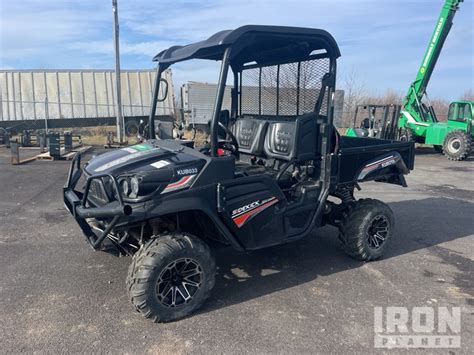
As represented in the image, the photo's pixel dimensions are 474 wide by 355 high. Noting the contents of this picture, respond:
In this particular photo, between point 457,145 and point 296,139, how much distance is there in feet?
42.6

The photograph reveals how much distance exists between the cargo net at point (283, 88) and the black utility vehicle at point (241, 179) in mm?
13

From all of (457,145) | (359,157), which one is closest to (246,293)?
(359,157)

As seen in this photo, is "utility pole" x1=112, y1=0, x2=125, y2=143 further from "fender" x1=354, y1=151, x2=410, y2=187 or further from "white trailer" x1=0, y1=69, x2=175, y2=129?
"fender" x1=354, y1=151, x2=410, y2=187

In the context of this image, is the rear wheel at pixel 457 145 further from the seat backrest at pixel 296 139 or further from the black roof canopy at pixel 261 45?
the seat backrest at pixel 296 139

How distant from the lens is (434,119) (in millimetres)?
16328

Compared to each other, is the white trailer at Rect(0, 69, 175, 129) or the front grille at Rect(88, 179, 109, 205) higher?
the white trailer at Rect(0, 69, 175, 129)

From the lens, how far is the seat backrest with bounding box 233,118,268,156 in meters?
4.59

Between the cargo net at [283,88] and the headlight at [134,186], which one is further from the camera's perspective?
the cargo net at [283,88]

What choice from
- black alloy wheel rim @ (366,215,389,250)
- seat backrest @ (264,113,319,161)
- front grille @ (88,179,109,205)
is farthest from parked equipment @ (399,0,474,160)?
front grille @ (88,179,109,205)

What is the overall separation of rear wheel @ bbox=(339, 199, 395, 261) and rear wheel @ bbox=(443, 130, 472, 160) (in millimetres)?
11427

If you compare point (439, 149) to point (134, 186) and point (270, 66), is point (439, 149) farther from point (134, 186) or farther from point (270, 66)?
point (134, 186)

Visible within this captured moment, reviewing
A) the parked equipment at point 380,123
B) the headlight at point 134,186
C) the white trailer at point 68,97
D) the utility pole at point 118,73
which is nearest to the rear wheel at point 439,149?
the parked equipment at point 380,123

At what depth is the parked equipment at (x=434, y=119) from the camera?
14797 mm

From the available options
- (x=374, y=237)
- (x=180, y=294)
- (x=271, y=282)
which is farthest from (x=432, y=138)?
(x=180, y=294)
